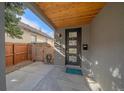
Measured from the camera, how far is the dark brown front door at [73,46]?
6301 mm

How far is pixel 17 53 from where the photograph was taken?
7.76 metres

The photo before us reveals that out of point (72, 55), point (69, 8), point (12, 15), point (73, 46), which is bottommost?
point (72, 55)

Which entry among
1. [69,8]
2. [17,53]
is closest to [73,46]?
[69,8]

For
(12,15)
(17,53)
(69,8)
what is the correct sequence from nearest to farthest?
1. (69,8)
2. (12,15)
3. (17,53)

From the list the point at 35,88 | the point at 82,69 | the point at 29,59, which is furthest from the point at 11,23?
the point at 29,59

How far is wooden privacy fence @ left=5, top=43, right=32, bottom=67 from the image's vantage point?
673 cm

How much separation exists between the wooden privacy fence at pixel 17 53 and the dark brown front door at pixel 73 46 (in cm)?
341

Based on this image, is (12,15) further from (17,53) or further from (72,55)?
(72,55)

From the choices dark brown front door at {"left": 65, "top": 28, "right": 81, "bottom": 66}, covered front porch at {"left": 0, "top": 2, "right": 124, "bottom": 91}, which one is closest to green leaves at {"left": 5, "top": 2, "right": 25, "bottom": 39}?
covered front porch at {"left": 0, "top": 2, "right": 124, "bottom": 91}

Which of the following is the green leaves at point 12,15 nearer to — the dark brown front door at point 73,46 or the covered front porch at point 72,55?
the covered front porch at point 72,55

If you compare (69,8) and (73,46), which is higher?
(69,8)

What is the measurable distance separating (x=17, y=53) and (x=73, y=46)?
3.98 meters

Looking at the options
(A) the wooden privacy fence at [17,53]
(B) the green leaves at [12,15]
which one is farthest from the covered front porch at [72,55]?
(B) the green leaves at [12,15]

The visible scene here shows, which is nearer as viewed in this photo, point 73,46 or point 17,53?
point 73,46
